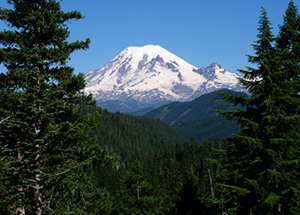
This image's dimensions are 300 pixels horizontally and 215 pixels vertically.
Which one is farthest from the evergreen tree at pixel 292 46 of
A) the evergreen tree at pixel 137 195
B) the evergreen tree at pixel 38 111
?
the evergreen tree at pixel 137 195

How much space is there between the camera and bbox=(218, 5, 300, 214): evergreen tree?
12562 mm

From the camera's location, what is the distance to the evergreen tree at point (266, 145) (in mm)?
12562

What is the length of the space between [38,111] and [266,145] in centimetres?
→ 1023

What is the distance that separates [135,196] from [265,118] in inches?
843

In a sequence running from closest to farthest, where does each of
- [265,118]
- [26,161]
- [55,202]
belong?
[26,161] < [55,202] < [265,118]

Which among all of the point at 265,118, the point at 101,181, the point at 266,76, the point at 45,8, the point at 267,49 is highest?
the point at 45,8

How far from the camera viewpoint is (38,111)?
36.2 feet

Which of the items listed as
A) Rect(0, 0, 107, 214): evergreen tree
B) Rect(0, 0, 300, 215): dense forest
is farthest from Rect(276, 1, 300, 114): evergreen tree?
Rect(0, 0, 107, 214): evergreen tree

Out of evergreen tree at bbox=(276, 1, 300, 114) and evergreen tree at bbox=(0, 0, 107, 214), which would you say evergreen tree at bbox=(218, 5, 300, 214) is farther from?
evergreen tree at bbox=(0, 0, 107, 214)

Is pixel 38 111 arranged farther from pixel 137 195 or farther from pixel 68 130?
pixel 137 195

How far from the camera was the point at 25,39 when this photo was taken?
40.7 feet

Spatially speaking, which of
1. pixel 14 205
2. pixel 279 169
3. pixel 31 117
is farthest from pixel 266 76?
pixel 14 205

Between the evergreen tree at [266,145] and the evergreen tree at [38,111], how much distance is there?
22.3 ft

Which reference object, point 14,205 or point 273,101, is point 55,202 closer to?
point 14,205
